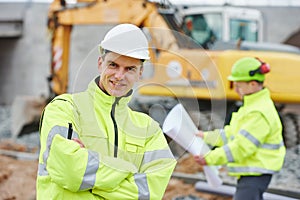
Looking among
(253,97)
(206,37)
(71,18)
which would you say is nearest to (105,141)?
(253,97)

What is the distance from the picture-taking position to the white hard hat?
79.0 inches

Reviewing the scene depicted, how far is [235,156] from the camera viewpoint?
3.88 meters

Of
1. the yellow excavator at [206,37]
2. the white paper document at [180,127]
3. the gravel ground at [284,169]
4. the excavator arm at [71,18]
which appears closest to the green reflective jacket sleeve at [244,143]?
the white paper document at [180,127]

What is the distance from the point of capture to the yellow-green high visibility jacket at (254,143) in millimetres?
3830

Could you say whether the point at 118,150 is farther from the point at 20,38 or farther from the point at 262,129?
the point at 20,38

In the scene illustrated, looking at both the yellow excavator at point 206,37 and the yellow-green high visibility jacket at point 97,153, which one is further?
the yellow excavator at point 206,37

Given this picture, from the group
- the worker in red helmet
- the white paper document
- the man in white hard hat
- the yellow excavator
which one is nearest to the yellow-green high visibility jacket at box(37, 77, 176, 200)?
the man in white hard hat

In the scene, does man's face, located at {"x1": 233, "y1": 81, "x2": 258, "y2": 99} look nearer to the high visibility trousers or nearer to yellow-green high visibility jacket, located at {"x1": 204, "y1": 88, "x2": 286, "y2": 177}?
yellow-green high visibility jacket, located at {"x1": 204, "y1": 88, "x2": 286, "y2": 177}

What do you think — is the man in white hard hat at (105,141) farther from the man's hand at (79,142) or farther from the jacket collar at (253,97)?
the jacket collar at (253,97)

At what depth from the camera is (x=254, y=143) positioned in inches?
150

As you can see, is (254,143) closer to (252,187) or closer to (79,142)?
(252,187)

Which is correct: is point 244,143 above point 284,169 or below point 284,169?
above

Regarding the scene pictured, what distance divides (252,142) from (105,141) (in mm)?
1949

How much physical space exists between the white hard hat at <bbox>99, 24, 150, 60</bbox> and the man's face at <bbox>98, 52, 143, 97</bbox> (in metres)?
0.03
